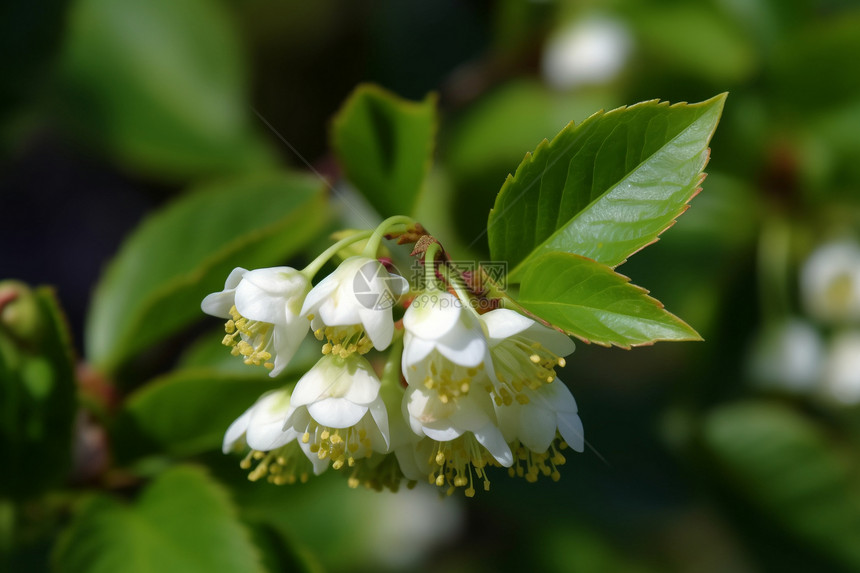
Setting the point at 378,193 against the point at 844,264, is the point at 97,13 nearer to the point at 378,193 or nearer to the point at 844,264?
the point at 378,193

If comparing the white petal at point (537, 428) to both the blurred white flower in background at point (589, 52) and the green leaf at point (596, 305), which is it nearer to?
the green leaf at point (596, 305)

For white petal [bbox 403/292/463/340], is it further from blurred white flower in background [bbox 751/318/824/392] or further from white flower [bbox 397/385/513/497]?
blurred white flower in background [bbox 751/318/824/392]

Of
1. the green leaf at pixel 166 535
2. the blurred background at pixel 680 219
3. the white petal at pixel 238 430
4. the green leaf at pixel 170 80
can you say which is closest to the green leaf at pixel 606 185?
the white petal at pixel 238 430

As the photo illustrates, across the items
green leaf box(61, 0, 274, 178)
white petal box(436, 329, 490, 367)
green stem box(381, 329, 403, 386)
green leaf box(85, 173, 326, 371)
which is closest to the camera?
white petal box(436, 329, 490, 367)

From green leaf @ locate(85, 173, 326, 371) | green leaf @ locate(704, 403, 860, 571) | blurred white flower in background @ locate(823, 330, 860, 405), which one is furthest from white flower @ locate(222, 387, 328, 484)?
blurred white flower in background @ locate(823, 330, 860, 405)

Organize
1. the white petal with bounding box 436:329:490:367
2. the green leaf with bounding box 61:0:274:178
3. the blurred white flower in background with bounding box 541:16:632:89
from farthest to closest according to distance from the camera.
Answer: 1. the green leaf with bounding box 61:0:274:178
2. the blurred white flower in background with bounding box 541:16:632:89
3. the white petal with bounding box 436:329:490:367

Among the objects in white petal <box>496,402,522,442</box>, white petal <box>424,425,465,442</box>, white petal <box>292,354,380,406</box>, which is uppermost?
white petal <box>292,354,380,406</box>

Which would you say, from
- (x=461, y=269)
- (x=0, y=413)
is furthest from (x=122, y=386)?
(x=461, y=269)
